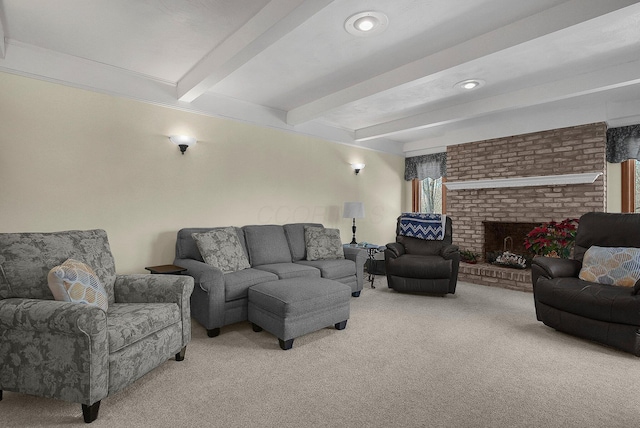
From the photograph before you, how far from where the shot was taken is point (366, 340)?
2832 mm

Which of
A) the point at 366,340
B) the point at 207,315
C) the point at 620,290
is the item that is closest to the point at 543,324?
the point at 620,290

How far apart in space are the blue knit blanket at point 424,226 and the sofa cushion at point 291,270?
181cm

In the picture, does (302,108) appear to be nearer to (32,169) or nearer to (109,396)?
(32,169)

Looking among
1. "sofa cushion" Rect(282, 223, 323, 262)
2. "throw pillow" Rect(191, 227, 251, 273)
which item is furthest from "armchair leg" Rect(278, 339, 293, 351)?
"sofa cushion" Rect(282, 223, 323, 262)

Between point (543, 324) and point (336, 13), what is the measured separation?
340 cm

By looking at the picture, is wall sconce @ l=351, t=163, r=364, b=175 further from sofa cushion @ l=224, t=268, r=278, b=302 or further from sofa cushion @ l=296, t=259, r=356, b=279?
sofa cushion @ l=224, t=268, r=278, b=302

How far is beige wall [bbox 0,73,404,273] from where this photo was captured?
9.63 ft

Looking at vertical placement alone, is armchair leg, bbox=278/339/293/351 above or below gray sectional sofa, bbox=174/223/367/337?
below

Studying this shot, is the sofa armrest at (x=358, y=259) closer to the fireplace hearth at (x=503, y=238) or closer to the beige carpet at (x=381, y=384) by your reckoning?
the beige carpet at (x=381, y=384)

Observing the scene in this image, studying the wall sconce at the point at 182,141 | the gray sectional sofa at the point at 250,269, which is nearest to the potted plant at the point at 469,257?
the gray sectional sofa at the point at 250,269

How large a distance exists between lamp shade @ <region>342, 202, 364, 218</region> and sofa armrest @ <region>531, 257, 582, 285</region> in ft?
8.33

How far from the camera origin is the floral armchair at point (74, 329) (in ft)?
5.69

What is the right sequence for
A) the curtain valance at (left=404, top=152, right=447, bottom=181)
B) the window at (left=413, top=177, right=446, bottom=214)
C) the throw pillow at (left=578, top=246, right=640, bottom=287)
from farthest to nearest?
the window at (left=413, top=177, right=446, bottom=214)
the curtain valance at (left=404, top=152, right=447, bottom=181)
the throw pillow at (left=578, top=246, right=640, bottom=287)

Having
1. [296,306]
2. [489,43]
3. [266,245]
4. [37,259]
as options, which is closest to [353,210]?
[266,245]
